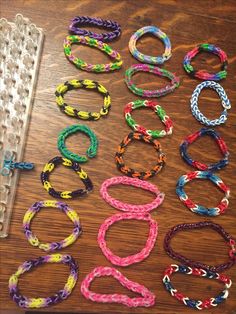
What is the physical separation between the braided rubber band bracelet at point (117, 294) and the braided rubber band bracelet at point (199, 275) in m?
0.04

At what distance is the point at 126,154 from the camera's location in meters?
0.79

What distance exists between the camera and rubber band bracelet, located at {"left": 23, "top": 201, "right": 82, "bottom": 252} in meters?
0.70

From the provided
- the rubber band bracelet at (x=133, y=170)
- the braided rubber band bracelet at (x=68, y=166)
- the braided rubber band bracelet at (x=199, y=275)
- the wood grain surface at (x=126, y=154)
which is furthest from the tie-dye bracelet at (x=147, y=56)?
the braided rubber band bracelet at (x=199, y=275)

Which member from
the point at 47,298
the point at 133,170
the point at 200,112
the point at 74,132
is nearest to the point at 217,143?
the point at 200,112

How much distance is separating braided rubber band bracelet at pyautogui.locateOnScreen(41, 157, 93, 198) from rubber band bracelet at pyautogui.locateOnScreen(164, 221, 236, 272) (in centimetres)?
18

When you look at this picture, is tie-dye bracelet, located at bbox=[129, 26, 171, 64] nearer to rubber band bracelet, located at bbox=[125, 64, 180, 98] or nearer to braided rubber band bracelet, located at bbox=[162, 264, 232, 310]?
rubber band bracelet, located at bbox=[125, 64, 180, 98]

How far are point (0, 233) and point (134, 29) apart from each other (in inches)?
20.0

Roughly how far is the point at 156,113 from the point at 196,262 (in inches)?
12.0

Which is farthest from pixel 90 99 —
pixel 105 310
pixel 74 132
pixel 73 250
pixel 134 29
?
pixel 105 310

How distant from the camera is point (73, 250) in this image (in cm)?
71

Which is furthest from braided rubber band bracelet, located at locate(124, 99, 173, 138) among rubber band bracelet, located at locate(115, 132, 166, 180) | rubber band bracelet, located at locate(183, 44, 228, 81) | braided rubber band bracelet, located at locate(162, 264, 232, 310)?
braided rubber band bracelet, located at locate(162, 264, 232, 310)

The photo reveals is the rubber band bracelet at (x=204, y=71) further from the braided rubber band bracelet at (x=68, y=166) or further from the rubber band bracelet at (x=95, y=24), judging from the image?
the braided rubber band bracelet at (x=68, y=166)

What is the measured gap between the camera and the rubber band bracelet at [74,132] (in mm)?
754

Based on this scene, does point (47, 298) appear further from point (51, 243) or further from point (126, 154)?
point (126, 154)
